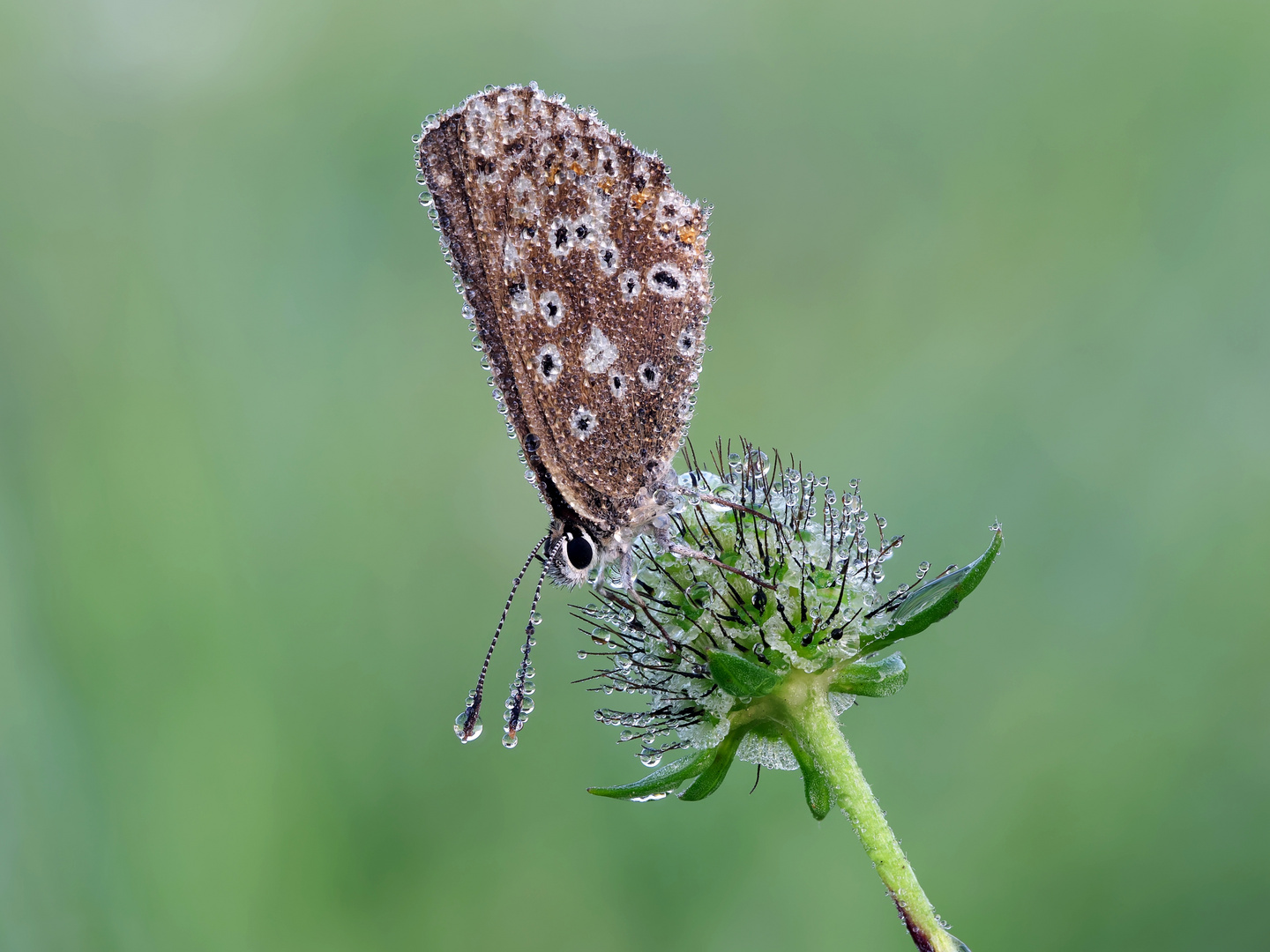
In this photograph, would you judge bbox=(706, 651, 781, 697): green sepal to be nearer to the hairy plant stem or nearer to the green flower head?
the green flower head

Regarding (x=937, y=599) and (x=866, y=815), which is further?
(x=937, y=599)

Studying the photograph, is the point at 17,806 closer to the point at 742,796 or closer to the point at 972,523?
the point at 742,796

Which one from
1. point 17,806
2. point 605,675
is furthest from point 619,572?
point 17,806

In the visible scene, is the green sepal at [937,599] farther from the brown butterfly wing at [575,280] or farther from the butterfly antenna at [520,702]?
the butterfly antenna at [520,702]

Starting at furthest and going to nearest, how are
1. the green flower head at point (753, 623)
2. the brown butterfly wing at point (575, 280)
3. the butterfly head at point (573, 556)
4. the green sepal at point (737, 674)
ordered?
the butterfly head at point (573, 556), the brown butterfly wing at point (575, 280), the green flower head at point (753, 623), the green sepal at point (737, 674)

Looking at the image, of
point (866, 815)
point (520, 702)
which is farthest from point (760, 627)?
point (520, 702)

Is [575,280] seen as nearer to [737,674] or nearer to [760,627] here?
[760,627]

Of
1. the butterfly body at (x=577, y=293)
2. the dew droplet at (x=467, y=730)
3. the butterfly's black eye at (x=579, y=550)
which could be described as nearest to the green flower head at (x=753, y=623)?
the butterfly's black eye at (x=579, y=550)
